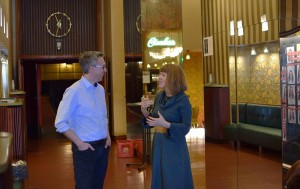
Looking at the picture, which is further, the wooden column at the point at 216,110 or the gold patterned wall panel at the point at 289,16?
the wooden column at the point at 216,110

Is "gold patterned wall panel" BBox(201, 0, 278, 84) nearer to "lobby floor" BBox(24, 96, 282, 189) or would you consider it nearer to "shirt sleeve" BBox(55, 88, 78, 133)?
"lobby floor" BBox(24, 96, 282, 189)

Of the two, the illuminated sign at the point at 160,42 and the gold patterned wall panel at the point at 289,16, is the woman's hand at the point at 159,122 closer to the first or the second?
the gold patterned wall panel at the point at 289,16

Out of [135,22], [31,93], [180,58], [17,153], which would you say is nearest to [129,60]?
[135,22]

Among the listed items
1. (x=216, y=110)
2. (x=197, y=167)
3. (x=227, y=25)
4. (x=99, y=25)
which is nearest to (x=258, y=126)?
(x=216, y=110)

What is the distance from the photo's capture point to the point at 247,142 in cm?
391

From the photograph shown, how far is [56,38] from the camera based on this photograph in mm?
11523

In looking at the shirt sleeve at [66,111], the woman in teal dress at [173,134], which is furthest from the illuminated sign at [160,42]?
the shirt sleeve at [66,111]

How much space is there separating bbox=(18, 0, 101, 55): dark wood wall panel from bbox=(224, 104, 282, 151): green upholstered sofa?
8277 mm

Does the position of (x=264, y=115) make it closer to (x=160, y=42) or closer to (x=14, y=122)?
(x=14, y=122)

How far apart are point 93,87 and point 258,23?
1563 mm

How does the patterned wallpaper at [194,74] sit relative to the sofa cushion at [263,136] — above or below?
above

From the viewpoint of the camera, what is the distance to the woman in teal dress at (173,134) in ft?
11.4

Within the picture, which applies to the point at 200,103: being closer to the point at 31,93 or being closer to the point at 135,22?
the point at 135,22

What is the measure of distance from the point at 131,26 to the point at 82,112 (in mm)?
8223
